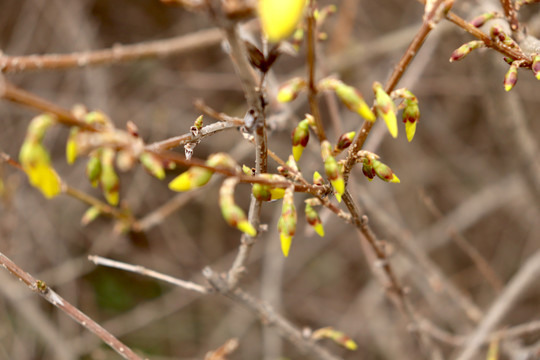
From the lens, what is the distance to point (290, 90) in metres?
0.83

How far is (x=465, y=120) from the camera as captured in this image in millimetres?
4180

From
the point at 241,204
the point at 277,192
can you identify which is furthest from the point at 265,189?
the point at 241,204

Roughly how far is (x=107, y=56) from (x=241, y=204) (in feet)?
7.88

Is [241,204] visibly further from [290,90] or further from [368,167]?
[290,90]

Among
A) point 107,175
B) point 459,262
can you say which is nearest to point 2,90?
point 107,175

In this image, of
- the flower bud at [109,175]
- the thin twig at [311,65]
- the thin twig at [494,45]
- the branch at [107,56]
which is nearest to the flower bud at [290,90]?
the thin twig at [311,65]

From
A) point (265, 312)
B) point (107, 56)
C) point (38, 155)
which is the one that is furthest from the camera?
point (107, 56)

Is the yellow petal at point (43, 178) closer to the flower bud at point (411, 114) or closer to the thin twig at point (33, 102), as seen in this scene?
the thin twig at point (33, 102)

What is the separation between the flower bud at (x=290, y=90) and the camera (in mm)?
821

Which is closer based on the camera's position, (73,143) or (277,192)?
(73,143)

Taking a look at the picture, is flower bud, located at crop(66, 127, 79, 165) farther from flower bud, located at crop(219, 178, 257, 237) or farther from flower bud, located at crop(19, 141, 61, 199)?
flower bud, located at crop(219, 178, 257, 237)

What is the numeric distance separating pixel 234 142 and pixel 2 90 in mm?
3186

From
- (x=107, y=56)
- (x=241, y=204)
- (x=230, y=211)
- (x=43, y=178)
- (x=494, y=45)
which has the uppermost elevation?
(x=241, y=204)

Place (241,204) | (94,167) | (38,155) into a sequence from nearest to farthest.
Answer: (38,155)
(94,167)
(241,204)
